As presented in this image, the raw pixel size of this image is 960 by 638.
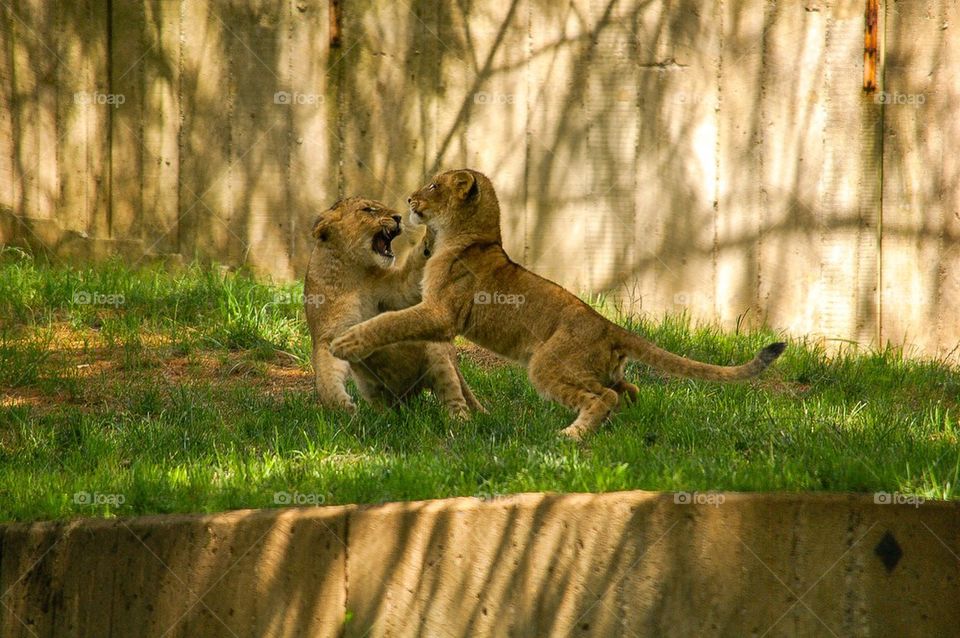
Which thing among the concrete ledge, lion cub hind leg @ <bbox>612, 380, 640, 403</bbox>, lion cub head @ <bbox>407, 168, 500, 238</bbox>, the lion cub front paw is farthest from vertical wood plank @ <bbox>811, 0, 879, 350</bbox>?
the concrete ledge

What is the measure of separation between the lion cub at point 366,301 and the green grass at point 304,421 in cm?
18

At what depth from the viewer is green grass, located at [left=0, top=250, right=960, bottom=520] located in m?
5.20

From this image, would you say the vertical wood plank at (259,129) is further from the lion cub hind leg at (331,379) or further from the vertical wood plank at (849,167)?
the vertical wood plank at (849,167)

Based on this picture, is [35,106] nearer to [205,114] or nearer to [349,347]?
[205,114]

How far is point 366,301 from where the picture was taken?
7141 millimetres

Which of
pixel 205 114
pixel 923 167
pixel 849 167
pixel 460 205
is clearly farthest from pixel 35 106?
pixel 923 167

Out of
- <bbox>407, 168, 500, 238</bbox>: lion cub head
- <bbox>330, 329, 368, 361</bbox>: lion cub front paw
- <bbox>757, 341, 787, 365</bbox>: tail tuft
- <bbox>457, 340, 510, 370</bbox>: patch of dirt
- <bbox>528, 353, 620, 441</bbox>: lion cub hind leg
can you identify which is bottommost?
<bbox>457, 340, 510, 370</bbox>: patch of dirt

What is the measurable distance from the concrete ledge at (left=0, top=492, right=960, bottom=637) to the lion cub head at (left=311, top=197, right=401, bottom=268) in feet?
8.18

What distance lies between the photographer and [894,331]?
31.0 ft

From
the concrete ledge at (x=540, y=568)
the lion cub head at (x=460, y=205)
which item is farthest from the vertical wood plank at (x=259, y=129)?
the concrete ledge at (x=540, y=568)

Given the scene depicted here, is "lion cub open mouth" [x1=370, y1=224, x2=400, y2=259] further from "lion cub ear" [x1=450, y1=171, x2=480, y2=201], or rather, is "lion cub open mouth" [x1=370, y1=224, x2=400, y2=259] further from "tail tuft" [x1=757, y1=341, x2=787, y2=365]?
"tail tuft" [x1=757, y1=341, x2=787, y2=365]

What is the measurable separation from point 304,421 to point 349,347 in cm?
45

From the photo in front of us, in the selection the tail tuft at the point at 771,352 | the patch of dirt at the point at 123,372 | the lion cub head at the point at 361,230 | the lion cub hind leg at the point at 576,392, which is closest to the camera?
the tail tuft at the point at 771,352

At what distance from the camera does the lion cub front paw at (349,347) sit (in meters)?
6.51
